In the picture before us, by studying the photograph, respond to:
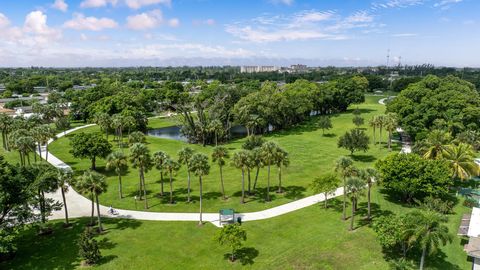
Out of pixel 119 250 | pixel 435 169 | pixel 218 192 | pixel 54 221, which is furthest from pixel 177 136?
pixel 435 169

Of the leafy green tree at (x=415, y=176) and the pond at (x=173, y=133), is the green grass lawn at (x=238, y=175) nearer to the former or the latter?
the pond at (x=173, y=133)

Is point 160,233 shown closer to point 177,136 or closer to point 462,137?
point 462,137

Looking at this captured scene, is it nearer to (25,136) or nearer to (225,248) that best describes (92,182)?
(225,248)

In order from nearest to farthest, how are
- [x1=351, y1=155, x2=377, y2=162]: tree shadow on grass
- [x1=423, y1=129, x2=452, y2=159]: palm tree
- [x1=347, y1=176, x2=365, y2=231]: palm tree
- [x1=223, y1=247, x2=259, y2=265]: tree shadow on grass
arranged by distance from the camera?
[x1=223, y1=247, x2=259, y2=265]: tree shadow on grass
[x1=347, y1=176, x2=365, y2=231]: palm tree
[x1=423, y1=129, x2=452, y2=159]: palm tree
[x1=351, y1=155, x2=377, y2=162]: tree shadow on grass

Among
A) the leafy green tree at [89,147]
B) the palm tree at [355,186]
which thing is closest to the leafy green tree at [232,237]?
the palm tree at [355,186]

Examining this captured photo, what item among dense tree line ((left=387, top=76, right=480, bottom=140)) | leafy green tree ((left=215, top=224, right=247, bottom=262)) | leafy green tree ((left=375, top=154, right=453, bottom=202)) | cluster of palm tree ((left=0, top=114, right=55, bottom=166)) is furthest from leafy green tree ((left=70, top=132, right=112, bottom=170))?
dense tree line ((left=387, top=76, right=480, bottom=140))

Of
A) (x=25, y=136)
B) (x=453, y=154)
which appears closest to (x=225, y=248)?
(x=453, y=154)

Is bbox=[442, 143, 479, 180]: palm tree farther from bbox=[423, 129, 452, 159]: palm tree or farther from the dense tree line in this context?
the dense tree line
